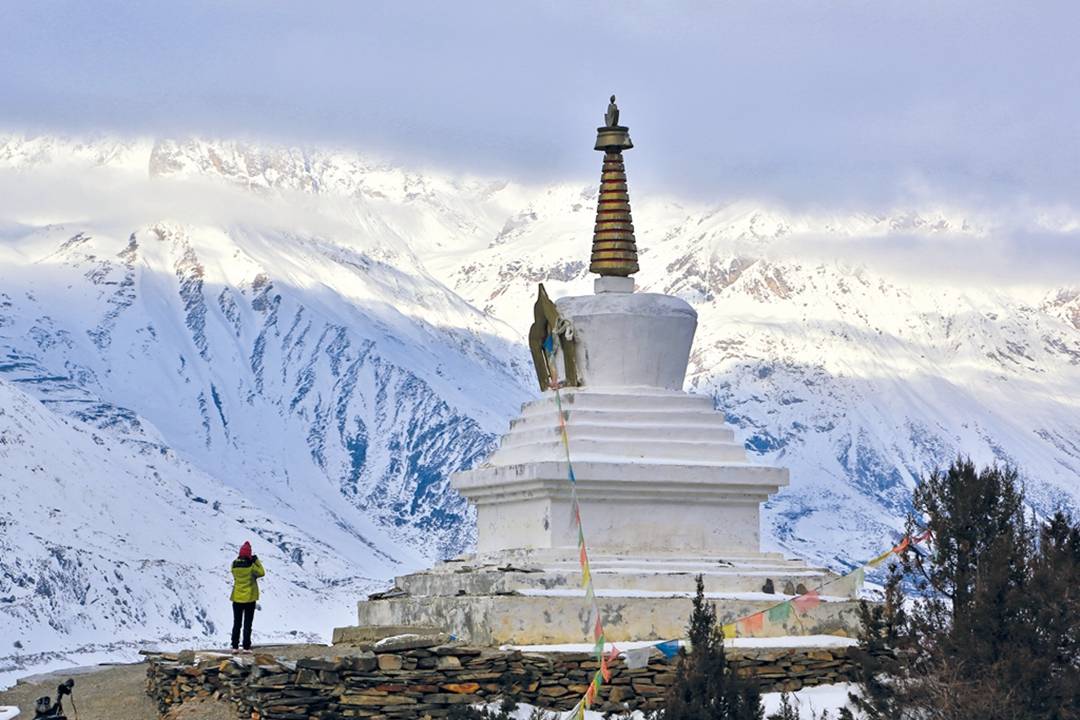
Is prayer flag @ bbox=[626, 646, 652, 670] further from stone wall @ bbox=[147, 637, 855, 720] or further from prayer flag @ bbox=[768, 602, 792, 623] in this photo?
prayer flag @ bbox=[768, 602, 792, 623]

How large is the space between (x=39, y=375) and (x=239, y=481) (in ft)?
80.0

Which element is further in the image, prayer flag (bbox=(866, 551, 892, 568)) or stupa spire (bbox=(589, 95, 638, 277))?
stupa spire (bbox=(589, 95, 638, 277))

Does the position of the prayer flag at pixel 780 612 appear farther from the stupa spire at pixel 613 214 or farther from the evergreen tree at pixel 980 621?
the stupa spire at pixel 613 214

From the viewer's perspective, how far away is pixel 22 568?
7912cm

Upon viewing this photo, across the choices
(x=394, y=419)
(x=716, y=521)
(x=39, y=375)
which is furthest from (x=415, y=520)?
(x=716, y=521)

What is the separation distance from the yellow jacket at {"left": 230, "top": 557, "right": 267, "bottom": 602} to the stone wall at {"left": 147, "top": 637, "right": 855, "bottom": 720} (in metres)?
2.51

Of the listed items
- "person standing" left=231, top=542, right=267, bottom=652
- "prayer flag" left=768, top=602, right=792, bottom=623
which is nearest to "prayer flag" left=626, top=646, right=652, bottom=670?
"prayer flag" left=768, top=602, right=792, bottom=623

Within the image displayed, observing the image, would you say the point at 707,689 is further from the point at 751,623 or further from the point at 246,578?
the point at 246,578

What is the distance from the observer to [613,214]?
854 inches

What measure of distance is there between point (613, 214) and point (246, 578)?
4637 millimetres

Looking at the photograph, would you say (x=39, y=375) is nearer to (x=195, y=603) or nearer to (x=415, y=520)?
(x=415, y=520)

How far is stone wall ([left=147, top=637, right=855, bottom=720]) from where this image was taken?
18156 millimetres

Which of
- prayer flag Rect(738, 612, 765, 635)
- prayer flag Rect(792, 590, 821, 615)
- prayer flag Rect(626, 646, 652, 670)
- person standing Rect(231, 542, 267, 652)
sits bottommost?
prayer flag Rect(626, 646, 652, 670)

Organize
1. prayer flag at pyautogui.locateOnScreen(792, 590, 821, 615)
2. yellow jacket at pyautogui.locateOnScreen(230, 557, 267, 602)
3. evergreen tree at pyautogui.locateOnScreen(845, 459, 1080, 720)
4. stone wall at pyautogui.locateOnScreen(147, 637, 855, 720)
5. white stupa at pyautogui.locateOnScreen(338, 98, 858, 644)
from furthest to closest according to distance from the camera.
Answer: yellow jacket at pyautogui.locateOnScreen(230, 557, 267, 602) < prayer flag at pyautogui.locateOnScreen(792, 590, 821, 615) < white stupa at pyautogui.locateOnScreen(338, 98, 858, 644) < stone wall at pyautogui.locateOnScreen(147, 637, 855, 720) < evergreen tree at pyautogui.locateOnScreen(845, 459, 1080, 720)
